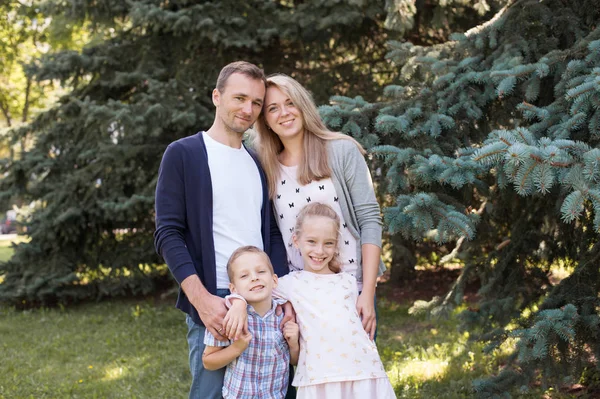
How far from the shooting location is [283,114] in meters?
3.03

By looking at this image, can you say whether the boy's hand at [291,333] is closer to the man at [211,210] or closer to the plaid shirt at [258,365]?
the plaid shirt at [258,365]

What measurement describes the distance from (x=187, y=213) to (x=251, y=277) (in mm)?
411

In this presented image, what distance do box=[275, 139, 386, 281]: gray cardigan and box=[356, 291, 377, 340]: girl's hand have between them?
0.15 m

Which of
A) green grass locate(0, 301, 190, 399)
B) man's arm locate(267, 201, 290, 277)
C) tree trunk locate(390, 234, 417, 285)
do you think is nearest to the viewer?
man's arm locate(267, 201, 290, 277)

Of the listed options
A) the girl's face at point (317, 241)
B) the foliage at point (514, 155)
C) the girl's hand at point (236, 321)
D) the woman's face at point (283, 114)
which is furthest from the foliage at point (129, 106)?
the girl's hand at point (236, 321)

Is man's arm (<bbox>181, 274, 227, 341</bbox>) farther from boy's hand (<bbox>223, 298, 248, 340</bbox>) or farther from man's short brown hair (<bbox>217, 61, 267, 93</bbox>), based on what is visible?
man's short brown hair (<bbox>217, 61, 267, 93</bbox>)

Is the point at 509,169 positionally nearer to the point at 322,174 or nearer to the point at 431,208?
the point at 431,208

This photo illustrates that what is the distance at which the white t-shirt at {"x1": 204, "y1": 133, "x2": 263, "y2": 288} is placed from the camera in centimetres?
279

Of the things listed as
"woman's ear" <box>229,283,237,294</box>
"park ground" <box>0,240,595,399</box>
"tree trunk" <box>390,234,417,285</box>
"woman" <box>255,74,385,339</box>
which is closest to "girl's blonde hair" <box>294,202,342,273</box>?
"woman" <box>255,74,385,339</box>

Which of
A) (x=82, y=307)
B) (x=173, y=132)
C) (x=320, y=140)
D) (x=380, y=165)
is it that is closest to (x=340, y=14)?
(x=173, y=132)

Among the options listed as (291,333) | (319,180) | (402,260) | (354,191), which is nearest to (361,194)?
(354,191)

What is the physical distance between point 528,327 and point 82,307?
6599mm

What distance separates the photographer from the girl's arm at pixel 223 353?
8.57ft

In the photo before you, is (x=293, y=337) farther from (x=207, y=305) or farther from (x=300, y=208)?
(x=300, y=208)
